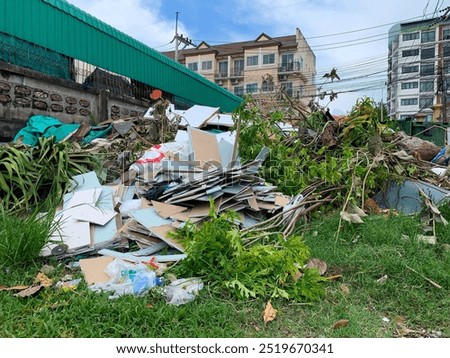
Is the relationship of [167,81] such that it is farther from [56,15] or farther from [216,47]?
[216,47]

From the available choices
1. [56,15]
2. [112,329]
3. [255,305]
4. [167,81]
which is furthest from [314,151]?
[167,81]

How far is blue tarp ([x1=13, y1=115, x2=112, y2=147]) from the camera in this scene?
207 inches

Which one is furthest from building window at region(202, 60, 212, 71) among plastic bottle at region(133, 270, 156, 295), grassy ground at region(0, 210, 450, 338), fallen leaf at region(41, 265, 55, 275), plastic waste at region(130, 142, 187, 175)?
plastic bottle at region(133, 270, 156, 295)

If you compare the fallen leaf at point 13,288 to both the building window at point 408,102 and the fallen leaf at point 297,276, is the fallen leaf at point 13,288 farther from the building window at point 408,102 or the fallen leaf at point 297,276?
the building window at point 408,102

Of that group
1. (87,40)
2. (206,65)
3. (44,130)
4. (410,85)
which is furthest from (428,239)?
(410,85)

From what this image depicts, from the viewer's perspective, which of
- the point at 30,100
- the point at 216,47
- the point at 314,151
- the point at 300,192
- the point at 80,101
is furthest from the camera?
the point at 216,47

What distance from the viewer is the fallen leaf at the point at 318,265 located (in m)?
2.34

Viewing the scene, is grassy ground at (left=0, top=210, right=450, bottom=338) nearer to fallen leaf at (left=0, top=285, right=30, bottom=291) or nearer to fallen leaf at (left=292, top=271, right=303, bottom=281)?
fallen leaf at (left=0, top=285, right=30, bottom=291)

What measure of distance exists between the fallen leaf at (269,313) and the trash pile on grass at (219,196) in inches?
4.3

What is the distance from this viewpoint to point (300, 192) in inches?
138

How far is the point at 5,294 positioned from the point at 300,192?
105 inches

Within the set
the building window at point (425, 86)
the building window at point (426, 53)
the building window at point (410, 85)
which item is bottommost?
the building window at point (425, 86)

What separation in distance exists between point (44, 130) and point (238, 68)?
1309 inches

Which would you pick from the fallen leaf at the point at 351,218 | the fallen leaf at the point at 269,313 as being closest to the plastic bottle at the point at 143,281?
the fallen leaf at the point at 269,313
